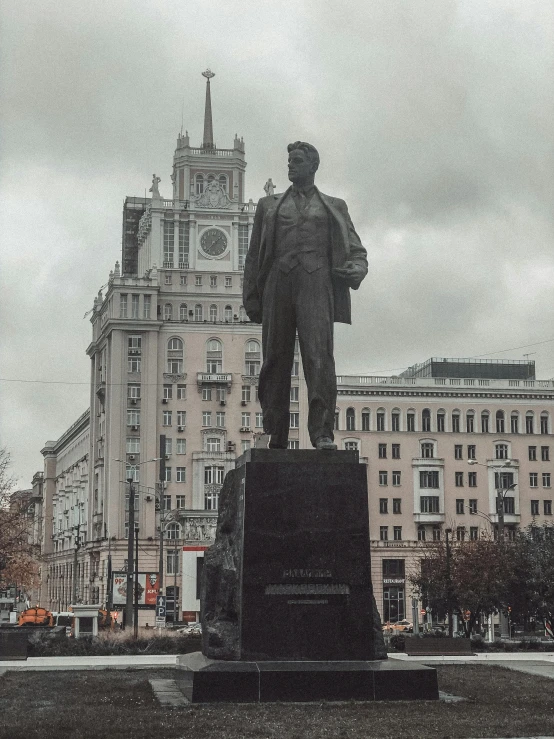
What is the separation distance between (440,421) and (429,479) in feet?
15.1

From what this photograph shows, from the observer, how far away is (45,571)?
414 ft

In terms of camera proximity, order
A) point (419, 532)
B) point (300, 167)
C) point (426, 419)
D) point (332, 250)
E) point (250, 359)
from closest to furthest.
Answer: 1. point (332, 250)
2. point (300, 167)
3. point (419, 532)
4. point (426, 419)
5. point (250, 359)

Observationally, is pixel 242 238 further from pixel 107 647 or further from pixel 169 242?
pixel 107 647

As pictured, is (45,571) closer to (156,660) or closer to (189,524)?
(189,524)

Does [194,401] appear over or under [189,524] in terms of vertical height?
over

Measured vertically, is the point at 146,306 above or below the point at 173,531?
above

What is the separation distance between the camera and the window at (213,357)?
91.0 metres

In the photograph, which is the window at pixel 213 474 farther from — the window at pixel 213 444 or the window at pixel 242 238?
the window at pixel 242 238

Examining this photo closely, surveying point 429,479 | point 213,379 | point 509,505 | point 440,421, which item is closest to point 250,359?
point 213,379

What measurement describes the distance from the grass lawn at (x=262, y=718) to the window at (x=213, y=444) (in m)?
75.6

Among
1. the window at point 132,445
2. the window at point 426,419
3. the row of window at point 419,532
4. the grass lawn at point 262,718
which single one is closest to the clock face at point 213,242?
the window at point 132,445

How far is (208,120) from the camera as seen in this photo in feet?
331

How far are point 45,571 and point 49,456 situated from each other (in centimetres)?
1628

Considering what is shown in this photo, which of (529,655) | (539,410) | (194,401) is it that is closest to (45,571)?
(194,401)
